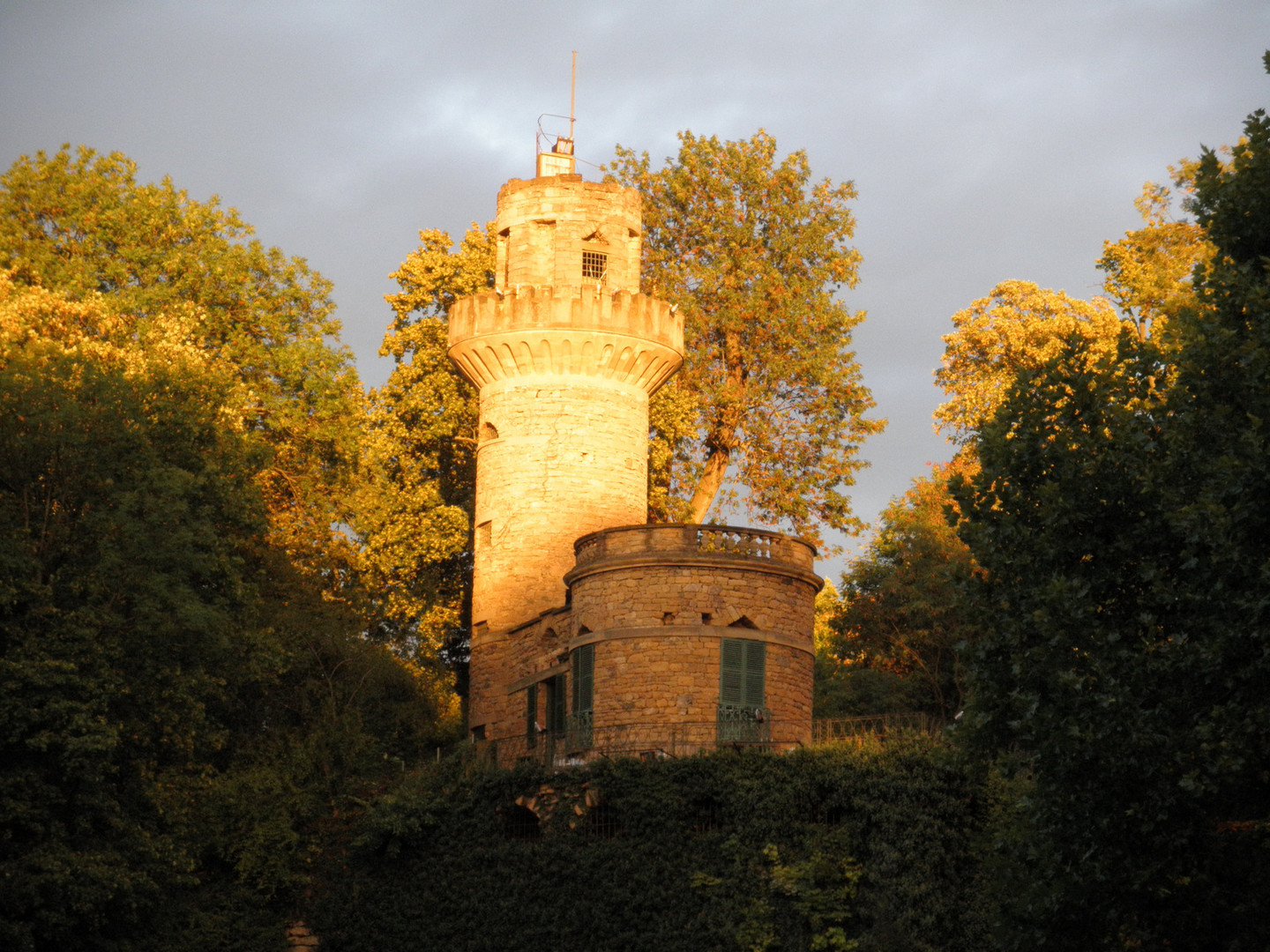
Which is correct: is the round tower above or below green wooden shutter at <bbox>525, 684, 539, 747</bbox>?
above

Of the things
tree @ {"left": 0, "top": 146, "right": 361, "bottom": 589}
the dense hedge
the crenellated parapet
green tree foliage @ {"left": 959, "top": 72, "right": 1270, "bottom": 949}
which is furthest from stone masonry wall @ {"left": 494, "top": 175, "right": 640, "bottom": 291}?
green tree foliage @ {"left": 959, "top": 72, "right": 1270, "bottom": 949}

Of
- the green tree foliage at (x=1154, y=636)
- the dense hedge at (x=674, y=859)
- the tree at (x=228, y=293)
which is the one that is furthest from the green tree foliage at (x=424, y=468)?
the green tree foliage at (x=1154, y=636)

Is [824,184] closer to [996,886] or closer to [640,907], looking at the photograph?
[640,907]

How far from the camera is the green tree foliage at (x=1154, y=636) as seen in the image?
1848 centimetres

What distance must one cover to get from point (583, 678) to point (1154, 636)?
14.0 m

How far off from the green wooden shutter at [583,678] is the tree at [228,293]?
8.78 meters

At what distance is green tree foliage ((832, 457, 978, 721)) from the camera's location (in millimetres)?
37906

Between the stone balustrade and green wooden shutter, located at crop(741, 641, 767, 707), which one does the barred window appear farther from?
green wooden shutter, located at crop(741, 641, 767, 707)

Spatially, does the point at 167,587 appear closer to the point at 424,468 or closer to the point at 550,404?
the point at 550,404

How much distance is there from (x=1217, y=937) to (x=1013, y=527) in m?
5.33

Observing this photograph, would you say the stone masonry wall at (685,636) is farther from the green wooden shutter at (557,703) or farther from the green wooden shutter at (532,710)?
the green wooden shutter at (532,710)

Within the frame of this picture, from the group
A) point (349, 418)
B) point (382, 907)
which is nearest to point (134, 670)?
point (382, 907)

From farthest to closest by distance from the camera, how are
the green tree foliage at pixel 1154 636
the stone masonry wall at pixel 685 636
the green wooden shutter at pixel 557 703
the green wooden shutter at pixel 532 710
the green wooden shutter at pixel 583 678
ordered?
the green wooden shutter at pixel 532 710, the green wooden shutter at pixel 557 703, the green wooden shutter at pixel 583 678, the stone masonry wall at pixel 685 636, the green tree foliage at pixel 1154 636

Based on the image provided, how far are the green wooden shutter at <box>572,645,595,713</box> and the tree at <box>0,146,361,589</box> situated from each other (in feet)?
28.8
